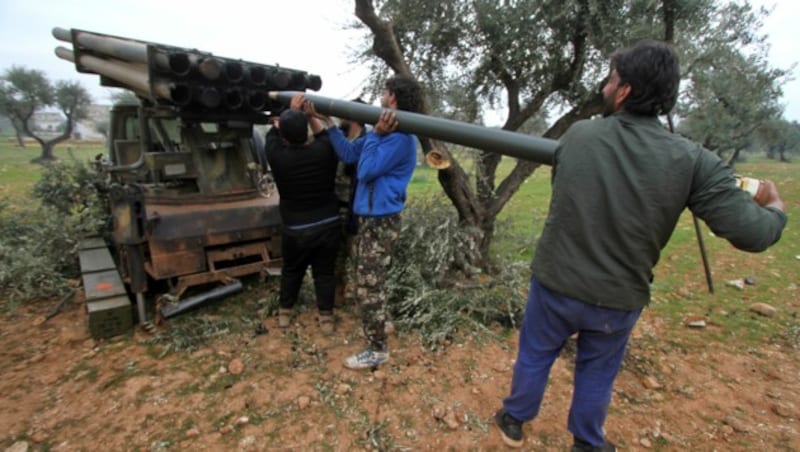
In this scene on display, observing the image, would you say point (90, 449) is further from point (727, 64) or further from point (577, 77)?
point (727, 64)

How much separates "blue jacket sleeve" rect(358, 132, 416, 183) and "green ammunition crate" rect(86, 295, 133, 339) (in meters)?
2.68

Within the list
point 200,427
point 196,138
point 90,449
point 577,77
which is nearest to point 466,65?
point 577,77

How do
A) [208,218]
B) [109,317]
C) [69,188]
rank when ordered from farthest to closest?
[69,188] < [208,218] < [109,317]

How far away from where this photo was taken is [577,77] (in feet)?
16.2

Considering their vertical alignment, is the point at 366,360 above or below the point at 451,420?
above

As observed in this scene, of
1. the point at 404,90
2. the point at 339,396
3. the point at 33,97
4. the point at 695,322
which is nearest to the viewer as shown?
the point at 404,90

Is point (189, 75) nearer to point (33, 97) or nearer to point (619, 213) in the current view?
point (619, 213)

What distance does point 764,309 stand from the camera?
4738mm

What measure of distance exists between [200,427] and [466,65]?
4632mm

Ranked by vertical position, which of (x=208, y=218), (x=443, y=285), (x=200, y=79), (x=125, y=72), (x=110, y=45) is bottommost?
(x=443, y=285)

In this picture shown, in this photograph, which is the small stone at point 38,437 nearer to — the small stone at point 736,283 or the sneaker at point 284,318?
the sneaker at point 284,318

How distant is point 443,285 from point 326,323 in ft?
4.30

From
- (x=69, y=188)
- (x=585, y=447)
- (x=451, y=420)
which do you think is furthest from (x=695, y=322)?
(x=69, y=188)

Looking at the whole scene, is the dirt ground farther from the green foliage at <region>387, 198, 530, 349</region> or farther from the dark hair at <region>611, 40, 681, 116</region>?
the dark hair at <region>611, 40, 681, 116</region>
